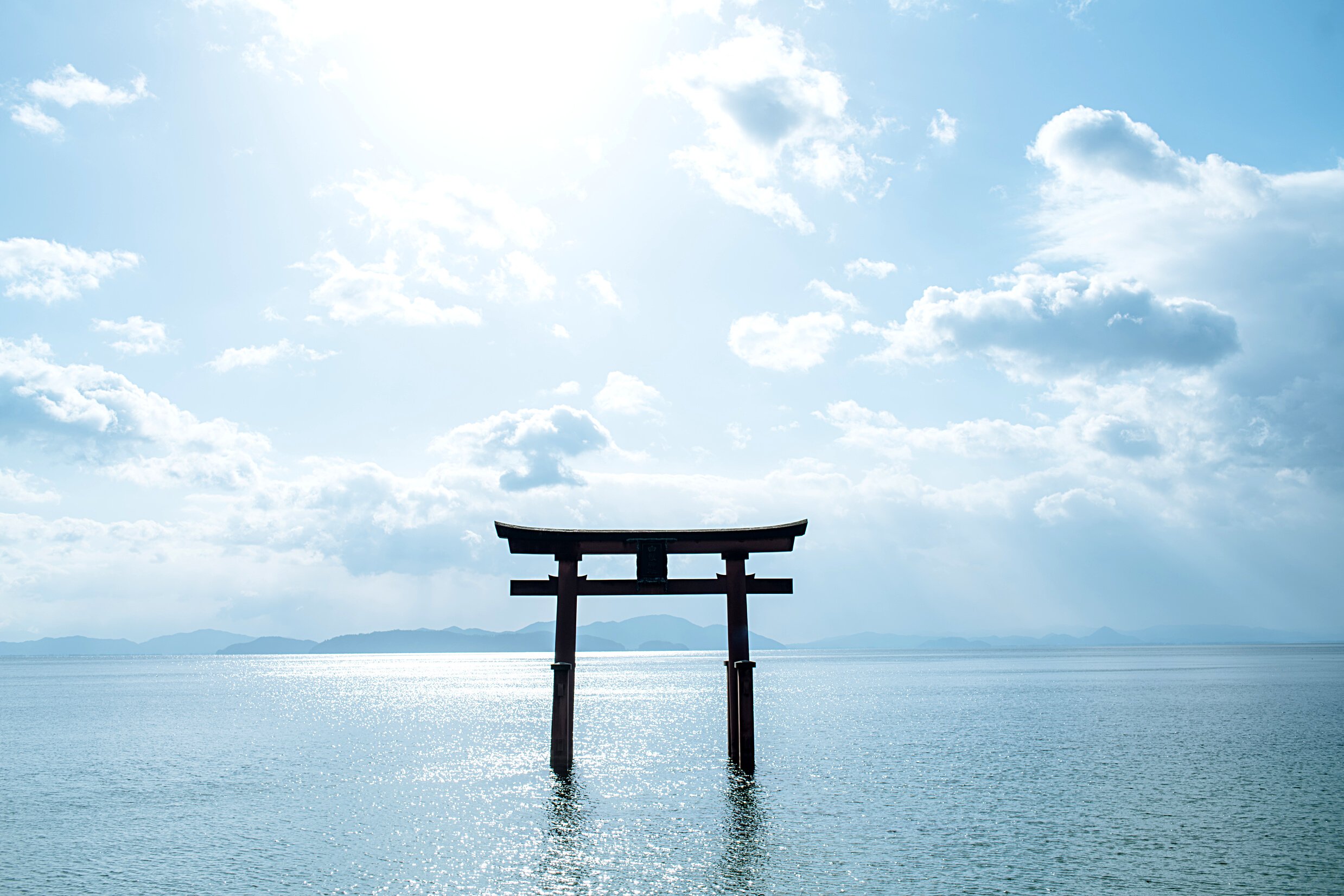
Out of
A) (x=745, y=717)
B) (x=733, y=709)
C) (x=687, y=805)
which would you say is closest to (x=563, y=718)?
(x=687, y=805)

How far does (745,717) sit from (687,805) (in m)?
2.61

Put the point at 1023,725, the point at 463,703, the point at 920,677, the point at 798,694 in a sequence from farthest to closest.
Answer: the point at 920,677 < the point at 798,694 < the point at 463,703 < the point at 1023,725

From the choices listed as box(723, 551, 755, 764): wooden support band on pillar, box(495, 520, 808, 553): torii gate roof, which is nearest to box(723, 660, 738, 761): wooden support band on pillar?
box(723, 551, 755, 764): wooden support band on pillar

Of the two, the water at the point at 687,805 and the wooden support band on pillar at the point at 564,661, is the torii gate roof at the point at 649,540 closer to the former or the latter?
the wooden support band on pillar at the point at 564,661

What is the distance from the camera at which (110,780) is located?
29.0 m

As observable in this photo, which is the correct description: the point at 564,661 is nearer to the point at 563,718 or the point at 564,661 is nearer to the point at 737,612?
the point at 563,718

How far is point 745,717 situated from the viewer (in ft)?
75.4

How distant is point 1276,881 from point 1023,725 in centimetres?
3109

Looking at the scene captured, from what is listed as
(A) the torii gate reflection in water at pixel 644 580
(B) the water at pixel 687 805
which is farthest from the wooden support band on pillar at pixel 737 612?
(B) the water at pixel 687 805

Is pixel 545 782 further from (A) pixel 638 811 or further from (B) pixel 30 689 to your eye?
(B) pixel 30 689

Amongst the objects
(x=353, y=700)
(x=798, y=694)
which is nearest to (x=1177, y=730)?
(x=798, y=694)

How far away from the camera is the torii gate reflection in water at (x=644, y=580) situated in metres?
22.0

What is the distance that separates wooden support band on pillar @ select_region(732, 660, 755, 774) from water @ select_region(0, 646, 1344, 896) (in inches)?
39.1

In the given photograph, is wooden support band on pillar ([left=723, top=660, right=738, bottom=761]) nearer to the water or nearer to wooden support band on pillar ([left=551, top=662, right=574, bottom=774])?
the water
